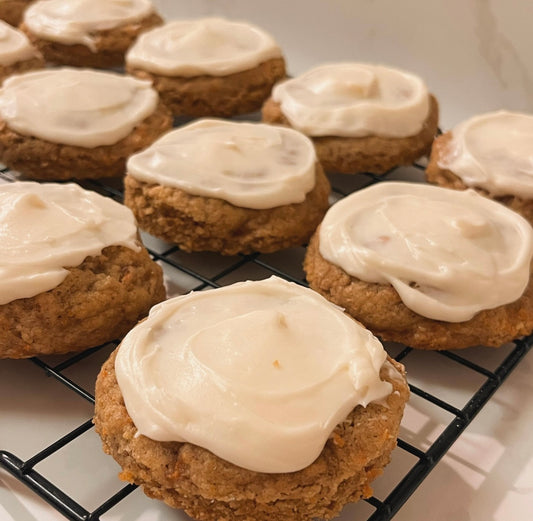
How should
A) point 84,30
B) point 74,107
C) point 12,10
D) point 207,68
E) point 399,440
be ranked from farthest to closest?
point 12,10, point 84,30, point 207,68, point 74,107, point 399,440

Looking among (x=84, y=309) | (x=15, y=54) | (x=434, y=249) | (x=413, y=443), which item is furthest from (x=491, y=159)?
(x=15, y=54)

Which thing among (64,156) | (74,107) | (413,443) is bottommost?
(413,443)

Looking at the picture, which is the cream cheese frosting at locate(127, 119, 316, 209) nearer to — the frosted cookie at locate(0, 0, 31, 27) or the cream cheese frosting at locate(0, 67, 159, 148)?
the cream cheese frosting at locate(0, 67, 159, 148)

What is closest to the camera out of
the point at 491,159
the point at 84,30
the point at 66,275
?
the point at 66,275

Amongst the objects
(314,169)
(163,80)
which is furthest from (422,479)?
(163,80)

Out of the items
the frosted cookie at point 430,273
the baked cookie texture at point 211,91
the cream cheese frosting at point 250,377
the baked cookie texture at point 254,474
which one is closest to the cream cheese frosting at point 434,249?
the frosted cookie at point 430,273

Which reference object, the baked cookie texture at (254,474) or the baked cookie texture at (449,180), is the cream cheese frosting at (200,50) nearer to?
the baked cookie texture at (449,180)

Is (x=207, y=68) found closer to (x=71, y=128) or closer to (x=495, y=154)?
(x=71, y=128)
